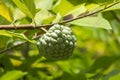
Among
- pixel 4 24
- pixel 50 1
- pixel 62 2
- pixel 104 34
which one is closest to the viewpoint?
pixel 62 2

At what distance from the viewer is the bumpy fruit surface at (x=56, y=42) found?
Result: 145cm

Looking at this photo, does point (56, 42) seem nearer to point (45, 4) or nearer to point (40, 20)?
point (40, 20)

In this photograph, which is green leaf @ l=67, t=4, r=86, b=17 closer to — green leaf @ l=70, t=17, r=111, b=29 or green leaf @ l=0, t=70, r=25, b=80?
green leaf @ l=70, t=17, r=111, b=29

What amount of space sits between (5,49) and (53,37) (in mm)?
423

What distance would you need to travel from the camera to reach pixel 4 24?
64.4 inches

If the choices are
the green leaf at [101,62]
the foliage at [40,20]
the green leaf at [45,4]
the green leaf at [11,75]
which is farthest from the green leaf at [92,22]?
the green leaf at [101,62]

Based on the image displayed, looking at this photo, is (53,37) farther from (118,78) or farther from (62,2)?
(118,78)

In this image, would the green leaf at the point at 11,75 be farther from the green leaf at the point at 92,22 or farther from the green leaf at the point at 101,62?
the green leaf at the point at 101,62

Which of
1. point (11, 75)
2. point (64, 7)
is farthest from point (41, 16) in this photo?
point (11, 75)

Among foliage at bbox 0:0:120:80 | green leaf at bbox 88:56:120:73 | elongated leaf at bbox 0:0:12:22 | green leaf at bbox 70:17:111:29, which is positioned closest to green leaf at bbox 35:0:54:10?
foliage at bbox 0:0:120:80

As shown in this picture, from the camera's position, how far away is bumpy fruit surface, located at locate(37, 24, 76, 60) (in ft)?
4.75

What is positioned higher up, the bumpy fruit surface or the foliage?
the foliage

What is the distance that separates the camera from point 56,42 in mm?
1448

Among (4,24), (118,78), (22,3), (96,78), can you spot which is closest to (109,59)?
(96,78)
